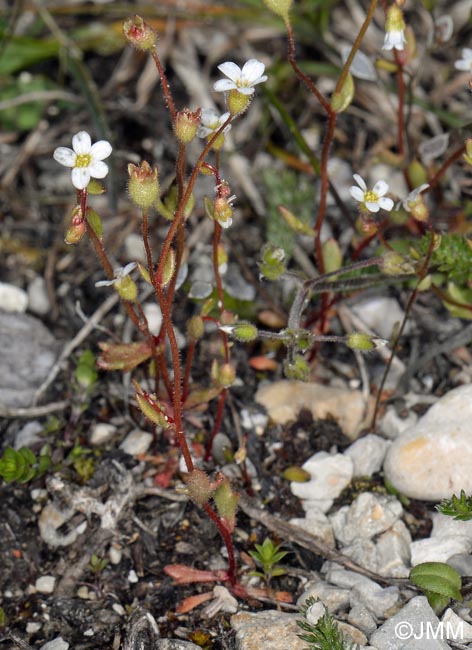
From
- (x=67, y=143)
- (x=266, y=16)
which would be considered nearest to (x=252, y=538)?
(x=67, y=143)

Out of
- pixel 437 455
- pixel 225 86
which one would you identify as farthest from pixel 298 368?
pixel 225 86

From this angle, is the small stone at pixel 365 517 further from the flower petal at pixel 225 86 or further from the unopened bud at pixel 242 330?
the flower petal at pixel 225 86

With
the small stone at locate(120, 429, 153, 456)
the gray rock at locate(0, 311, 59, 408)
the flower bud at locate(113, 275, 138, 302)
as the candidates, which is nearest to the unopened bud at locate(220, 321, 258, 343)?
the flower bud at locate(113, 275, 138, 302)

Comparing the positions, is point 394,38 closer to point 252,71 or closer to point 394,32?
point 394,32

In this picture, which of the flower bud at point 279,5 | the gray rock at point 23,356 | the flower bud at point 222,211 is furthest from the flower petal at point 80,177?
the gray rock at point 23,356

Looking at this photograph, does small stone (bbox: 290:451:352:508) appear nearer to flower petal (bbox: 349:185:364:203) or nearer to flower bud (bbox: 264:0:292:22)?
flower petal (bbox: 349:185:364:203)

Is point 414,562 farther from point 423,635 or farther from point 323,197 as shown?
point 323,197
